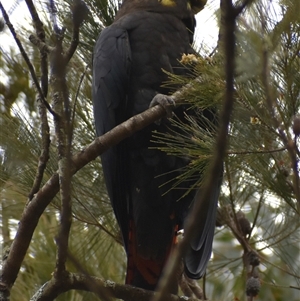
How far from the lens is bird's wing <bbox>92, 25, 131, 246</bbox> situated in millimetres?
2205

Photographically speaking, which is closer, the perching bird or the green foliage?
the green foliage

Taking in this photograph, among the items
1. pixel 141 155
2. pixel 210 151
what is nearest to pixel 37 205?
pixel 210 151

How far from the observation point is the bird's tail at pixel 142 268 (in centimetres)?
220

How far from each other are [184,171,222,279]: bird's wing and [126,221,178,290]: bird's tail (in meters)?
0.13

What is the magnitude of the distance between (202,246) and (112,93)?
63cm

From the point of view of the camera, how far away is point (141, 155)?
Result: 225 centimetres

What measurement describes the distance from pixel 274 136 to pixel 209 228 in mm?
754

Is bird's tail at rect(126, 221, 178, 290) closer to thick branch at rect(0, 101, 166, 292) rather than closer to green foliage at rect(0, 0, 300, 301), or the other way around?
green foliage at rect(0, 0, 300, 301)

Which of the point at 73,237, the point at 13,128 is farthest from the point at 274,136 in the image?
the point at 73,237

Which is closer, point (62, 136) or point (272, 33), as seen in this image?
point (272, 33)

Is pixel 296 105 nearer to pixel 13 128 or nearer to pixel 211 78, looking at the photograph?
pixel 211 78

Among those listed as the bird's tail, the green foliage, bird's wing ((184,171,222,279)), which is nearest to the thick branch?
the green foliage

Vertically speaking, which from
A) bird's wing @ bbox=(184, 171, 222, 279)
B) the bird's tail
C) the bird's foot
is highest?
the bird's foot

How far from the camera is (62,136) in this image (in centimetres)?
157
